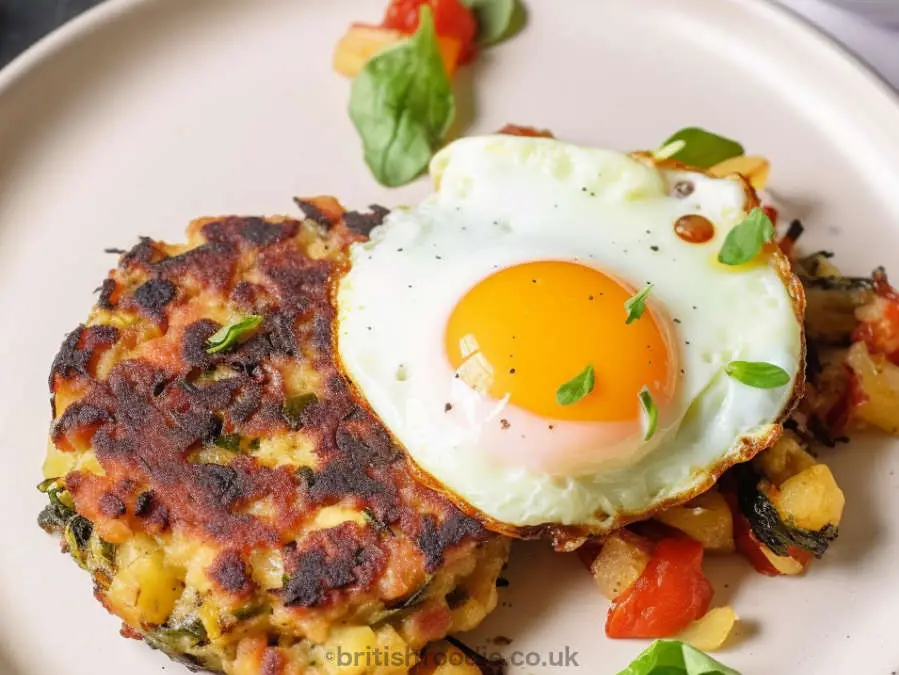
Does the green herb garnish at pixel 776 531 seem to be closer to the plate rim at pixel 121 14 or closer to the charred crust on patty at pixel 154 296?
the plate rim at pixel 121 14

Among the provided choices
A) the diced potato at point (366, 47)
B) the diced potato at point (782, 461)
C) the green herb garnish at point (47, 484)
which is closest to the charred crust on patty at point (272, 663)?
the green herb garnish at point (47, 484)

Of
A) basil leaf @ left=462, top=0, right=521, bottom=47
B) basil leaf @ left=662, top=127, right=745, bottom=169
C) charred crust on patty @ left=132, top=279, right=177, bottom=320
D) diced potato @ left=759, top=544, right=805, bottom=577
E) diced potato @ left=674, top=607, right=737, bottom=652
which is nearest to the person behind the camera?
diced potato @ left=674, top=607, right=737, bottom=652

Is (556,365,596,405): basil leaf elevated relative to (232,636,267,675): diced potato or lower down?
elevated

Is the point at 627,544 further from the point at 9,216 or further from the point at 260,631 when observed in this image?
the point at 9,216

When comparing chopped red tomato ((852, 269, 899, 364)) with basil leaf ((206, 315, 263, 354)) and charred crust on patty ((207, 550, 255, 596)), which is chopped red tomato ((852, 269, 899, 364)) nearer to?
basil leaf ((206, 315, 263, 354))

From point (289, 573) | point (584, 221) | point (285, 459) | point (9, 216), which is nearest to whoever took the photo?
point (289, 573)

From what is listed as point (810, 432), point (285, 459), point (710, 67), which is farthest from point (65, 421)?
point (710, 67)

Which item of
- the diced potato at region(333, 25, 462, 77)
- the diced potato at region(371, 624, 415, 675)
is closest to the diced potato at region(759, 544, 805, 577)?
the diced potato at region(371, 624, 415, 675)
